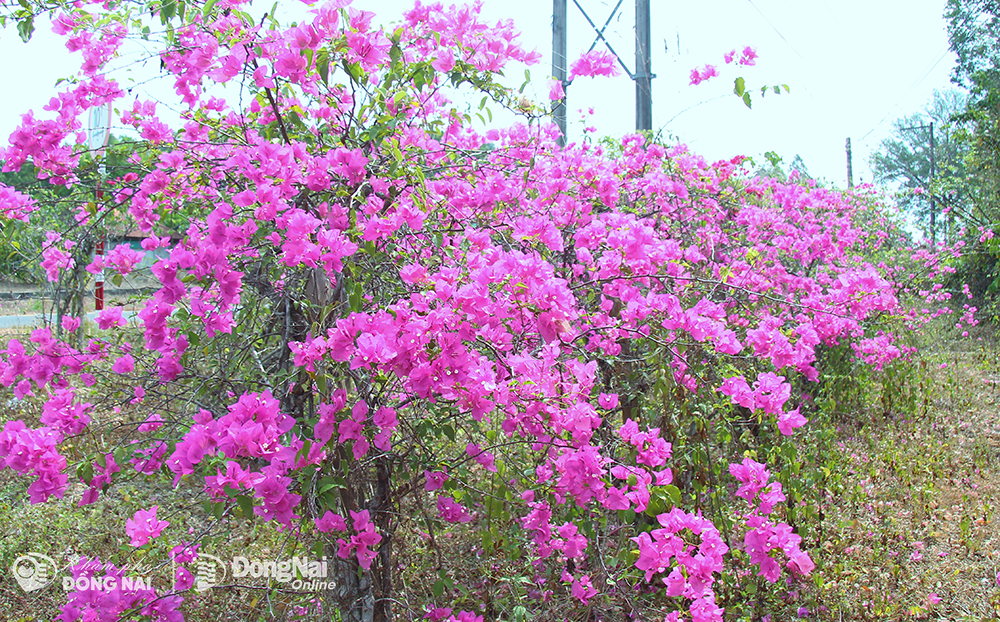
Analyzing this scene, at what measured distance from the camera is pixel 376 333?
4.55ft

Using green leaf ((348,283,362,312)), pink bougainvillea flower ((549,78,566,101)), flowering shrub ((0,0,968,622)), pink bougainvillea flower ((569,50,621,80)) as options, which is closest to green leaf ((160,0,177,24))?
flowering shrub ((0,0,968,622))

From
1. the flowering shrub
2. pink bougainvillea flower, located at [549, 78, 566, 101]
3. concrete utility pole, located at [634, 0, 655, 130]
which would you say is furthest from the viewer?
concrete utility pole, located at [634, 0, 655, 130]

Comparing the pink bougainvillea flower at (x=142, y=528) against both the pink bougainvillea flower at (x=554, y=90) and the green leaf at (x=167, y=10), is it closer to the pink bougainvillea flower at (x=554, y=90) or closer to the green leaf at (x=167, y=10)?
the green leaf at (x=167, y=10)

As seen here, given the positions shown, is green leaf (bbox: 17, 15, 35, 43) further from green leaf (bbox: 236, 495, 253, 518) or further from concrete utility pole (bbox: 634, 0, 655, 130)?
concrete utility pole (bbox: 634, 0, 655, 130)

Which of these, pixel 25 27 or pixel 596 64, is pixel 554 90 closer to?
pixel 596 64

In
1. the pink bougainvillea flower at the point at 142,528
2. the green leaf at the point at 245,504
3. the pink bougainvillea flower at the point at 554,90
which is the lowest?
the pink bougainvillea flower at the point at 142,528

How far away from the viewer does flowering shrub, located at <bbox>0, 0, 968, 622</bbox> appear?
1450 mm

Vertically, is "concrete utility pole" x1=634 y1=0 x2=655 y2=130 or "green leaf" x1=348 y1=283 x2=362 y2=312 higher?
"concrete utility pole" x1=634 y1=0 x2=655 y2=130

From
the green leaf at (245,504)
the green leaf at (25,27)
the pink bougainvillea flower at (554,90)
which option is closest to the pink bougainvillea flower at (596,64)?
the pink bougainvillea flower at (554,90)

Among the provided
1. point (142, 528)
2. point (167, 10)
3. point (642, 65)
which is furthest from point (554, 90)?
point (642, 65)

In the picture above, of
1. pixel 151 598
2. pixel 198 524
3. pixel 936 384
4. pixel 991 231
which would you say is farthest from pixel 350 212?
pixel 991 231

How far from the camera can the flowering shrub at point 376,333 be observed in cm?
145

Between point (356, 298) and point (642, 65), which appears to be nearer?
point (356, 298)

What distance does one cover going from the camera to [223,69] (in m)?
1.61
